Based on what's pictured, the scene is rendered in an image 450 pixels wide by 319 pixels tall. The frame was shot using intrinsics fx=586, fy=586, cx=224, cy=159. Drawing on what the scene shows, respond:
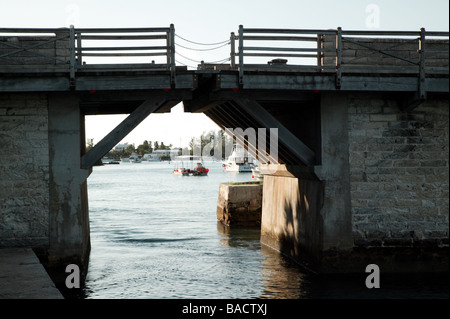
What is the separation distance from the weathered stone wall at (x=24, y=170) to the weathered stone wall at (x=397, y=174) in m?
7.48

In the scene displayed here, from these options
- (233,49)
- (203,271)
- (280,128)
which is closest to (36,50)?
(233,49)

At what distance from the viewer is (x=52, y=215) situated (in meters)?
13.5

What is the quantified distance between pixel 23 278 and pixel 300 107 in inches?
353

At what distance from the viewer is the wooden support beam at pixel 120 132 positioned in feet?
45.2

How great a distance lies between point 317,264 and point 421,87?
5.11 metres

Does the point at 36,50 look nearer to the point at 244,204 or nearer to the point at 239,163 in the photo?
the point at 244,204

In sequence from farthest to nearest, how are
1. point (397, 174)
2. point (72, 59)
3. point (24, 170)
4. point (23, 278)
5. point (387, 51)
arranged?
point (387, 51) → point (397, 174) → point (24, 170) → point (72, 59) → point (23, 278)

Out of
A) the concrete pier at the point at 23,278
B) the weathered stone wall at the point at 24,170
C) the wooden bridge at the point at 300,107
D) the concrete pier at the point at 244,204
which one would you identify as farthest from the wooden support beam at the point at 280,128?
the concrete pier at the point at 244,204

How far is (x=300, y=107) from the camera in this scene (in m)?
16.4

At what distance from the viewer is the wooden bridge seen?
13484 millimetres

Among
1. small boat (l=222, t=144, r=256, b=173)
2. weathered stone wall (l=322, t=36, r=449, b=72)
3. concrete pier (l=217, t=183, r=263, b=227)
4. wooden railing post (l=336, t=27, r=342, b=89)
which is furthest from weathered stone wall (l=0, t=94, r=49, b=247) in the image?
small boat (l=222, t=144, r=256, b=173)

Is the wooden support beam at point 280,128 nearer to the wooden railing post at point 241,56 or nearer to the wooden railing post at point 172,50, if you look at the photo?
the wooden railing post at point 241,56
